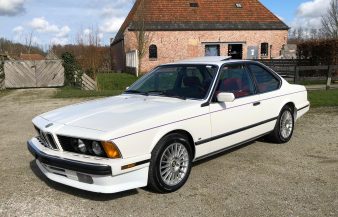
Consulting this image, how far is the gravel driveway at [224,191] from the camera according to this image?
390 cm

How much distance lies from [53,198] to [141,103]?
1.59 metres

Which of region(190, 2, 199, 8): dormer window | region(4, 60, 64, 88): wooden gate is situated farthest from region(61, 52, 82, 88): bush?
region(190, 2, 199, 8): dormer window

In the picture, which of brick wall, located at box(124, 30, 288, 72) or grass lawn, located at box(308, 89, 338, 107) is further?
brick wall, located at box(124, 30, 288, 72)

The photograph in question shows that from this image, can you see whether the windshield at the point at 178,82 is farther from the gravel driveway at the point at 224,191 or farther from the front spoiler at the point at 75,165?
the front spoiler at the point at 75,165

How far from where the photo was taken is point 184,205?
4008 millimetres

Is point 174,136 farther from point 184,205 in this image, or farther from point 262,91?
point 262,91

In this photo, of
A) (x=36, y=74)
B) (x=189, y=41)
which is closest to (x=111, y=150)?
(x=36, y=74)

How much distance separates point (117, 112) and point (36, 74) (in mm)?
16972

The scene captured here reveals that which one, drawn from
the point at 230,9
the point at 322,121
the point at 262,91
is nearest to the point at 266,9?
the point at 230,9

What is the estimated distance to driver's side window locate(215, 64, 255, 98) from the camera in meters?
5.14

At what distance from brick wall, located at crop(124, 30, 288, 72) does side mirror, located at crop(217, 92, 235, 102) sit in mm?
27162

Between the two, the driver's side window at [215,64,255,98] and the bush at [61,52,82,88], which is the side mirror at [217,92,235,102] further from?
the bush at [61,52,82,88]

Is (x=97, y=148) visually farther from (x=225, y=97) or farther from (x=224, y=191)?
(x=225, y=97)

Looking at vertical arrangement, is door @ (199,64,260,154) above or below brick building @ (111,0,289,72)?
below
